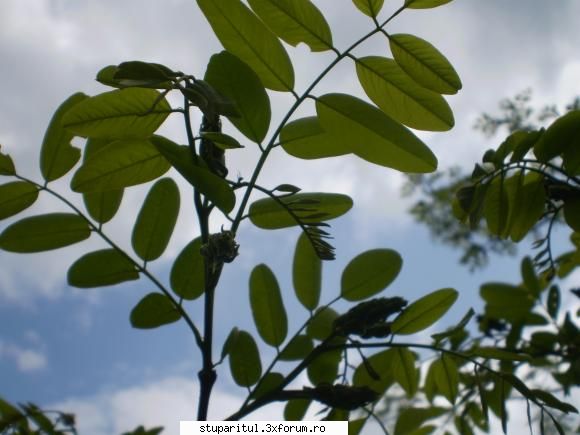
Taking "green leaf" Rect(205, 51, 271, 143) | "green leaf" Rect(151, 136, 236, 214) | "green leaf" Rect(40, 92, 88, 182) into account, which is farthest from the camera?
"green leaf" Rect(40, 92, 88, 182)

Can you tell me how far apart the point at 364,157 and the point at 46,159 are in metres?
0.48

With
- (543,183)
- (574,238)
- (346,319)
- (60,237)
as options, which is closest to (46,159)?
(60,237)

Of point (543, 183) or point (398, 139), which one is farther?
point (543, 183)

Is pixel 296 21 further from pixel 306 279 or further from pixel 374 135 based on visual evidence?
pixel 306 279

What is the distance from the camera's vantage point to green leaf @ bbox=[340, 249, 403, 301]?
97cm

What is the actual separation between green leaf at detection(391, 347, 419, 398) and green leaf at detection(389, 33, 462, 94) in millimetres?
436

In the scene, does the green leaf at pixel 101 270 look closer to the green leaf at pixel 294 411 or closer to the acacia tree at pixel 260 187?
the acacia tree at pixel 260 187

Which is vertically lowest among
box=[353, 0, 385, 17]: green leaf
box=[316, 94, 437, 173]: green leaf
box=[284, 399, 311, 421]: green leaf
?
box=[284, 399, 311, 421]: green leaf

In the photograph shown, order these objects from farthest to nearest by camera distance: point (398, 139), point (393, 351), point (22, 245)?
point (393, 351)
point (22, 245)
point (398, 139)

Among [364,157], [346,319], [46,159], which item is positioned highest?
[46,159]

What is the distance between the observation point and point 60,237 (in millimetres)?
913

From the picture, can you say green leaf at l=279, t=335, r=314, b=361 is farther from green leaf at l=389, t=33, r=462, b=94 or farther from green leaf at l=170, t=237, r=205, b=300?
green leaf at l=389, t=33, r=462, b=94

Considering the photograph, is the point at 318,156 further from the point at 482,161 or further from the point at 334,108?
the point at 482,161

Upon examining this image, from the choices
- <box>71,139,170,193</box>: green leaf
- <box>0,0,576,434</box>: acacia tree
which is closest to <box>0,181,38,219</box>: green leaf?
<box>0,0,576,434</box>: acacia tree
